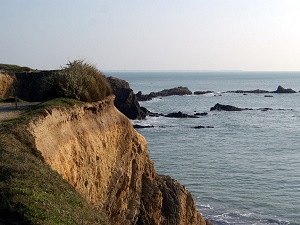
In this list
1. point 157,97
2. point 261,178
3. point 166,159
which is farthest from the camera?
point 157,97

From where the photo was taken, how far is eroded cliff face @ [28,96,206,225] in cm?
1448

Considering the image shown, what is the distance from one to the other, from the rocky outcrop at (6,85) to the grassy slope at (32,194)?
2227 centimetres

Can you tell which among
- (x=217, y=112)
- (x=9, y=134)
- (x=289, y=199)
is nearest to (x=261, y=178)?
(x=289, y=199)

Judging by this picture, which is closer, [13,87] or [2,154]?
[2,154]

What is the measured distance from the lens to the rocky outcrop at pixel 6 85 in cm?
3341

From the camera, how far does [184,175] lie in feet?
118

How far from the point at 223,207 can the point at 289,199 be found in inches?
180

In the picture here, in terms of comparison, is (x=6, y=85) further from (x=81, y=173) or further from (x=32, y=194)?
(x=32, y=194)

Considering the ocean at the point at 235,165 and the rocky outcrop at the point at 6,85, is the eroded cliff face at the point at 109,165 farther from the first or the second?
the rocky outcrop at the point at 6,85

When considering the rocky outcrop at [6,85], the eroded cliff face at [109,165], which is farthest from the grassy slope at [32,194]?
the rocky outcrop at [6,85]

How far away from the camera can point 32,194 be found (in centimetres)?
825

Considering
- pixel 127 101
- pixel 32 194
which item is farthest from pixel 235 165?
pixel 127 101

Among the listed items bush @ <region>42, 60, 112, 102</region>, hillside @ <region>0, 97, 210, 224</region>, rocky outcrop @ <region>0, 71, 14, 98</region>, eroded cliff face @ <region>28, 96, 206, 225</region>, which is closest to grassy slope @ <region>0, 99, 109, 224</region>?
hillside @ <region>0, 97, 210, 224</region>

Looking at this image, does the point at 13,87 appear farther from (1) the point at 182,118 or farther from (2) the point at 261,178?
(1) the point at 182,118
